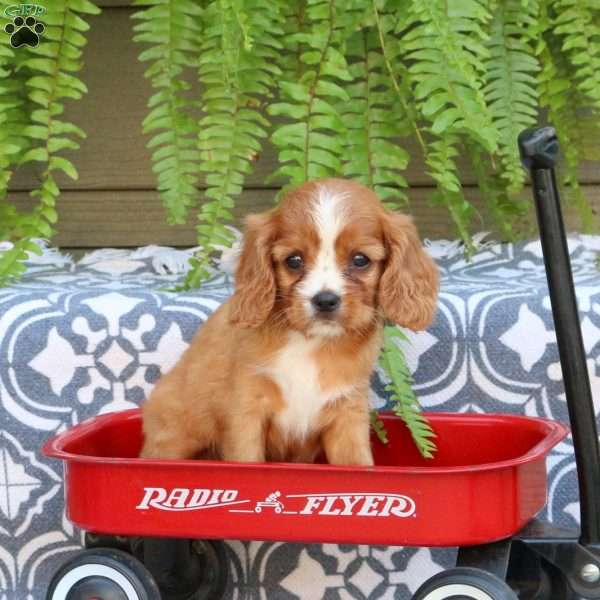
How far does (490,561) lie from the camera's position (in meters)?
2.19

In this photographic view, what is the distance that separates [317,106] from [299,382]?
73 cm

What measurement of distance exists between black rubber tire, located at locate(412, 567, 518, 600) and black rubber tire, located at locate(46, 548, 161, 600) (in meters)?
0.55

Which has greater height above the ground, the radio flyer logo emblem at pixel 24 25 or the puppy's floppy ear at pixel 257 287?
the radio flyer logo emblem at pixel 24 25

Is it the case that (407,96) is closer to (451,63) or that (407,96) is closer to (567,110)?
(451,63)

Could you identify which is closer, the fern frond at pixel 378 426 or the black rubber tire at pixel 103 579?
the black rubber tire at pixel 103 579

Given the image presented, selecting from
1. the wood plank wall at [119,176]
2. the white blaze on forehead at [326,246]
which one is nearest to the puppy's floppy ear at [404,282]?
the white blaze on forehead at [326,246]

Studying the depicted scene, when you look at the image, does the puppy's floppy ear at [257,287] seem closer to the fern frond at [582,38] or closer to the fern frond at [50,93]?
the fern frond at [50,93]

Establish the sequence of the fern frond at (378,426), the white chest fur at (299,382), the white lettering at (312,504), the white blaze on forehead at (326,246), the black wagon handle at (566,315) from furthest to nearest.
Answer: the fern frond at (378,426)
the white chest fur at (299,382)
the white blaze on forehead at (326,246)
the white lettering at (312,504)
the black wagon handle at (566,315)

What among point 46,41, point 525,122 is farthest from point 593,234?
point 46,41

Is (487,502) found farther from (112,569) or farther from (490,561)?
(112,569)

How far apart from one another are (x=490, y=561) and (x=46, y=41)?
5.87 ft

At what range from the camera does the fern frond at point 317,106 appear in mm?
2732

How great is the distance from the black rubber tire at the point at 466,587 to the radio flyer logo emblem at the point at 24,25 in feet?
5.56

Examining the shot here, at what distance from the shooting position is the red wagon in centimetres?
210
